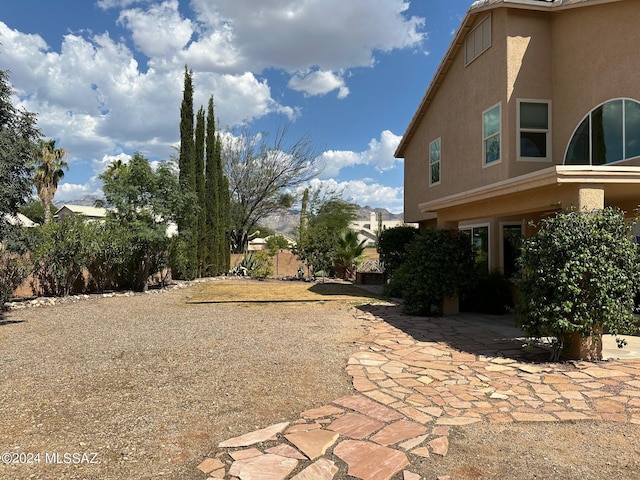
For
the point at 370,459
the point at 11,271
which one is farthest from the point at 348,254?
the point at 370,459

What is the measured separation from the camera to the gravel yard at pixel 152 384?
134 inches

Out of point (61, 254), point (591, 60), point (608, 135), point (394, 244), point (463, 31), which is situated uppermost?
point (463, 31)

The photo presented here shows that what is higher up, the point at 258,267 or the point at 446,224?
the point at 446,224

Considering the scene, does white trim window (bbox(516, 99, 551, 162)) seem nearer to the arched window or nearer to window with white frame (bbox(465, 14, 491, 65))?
the arched window

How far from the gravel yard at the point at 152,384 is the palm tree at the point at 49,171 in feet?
87.8

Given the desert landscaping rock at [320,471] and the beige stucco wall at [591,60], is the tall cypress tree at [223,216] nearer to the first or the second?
the beige stucco wall at [591,60]

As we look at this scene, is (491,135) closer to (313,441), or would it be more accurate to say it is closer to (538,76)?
(538,76)

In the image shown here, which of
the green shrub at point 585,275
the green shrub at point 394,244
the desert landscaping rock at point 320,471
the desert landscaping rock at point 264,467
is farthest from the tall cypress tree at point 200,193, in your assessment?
the desert landscaping rock at point 320,471

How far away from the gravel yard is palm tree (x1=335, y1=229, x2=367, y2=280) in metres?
11.2

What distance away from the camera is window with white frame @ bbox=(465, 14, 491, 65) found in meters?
11.0

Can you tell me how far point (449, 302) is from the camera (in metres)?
10.0

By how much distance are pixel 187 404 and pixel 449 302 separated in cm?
722

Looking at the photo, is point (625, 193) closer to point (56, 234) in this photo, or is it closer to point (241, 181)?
point (56, 234)

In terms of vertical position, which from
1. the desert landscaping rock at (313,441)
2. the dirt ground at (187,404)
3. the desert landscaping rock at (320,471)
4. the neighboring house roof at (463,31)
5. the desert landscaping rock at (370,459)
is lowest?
the desert landscaping rock at (320,471)
